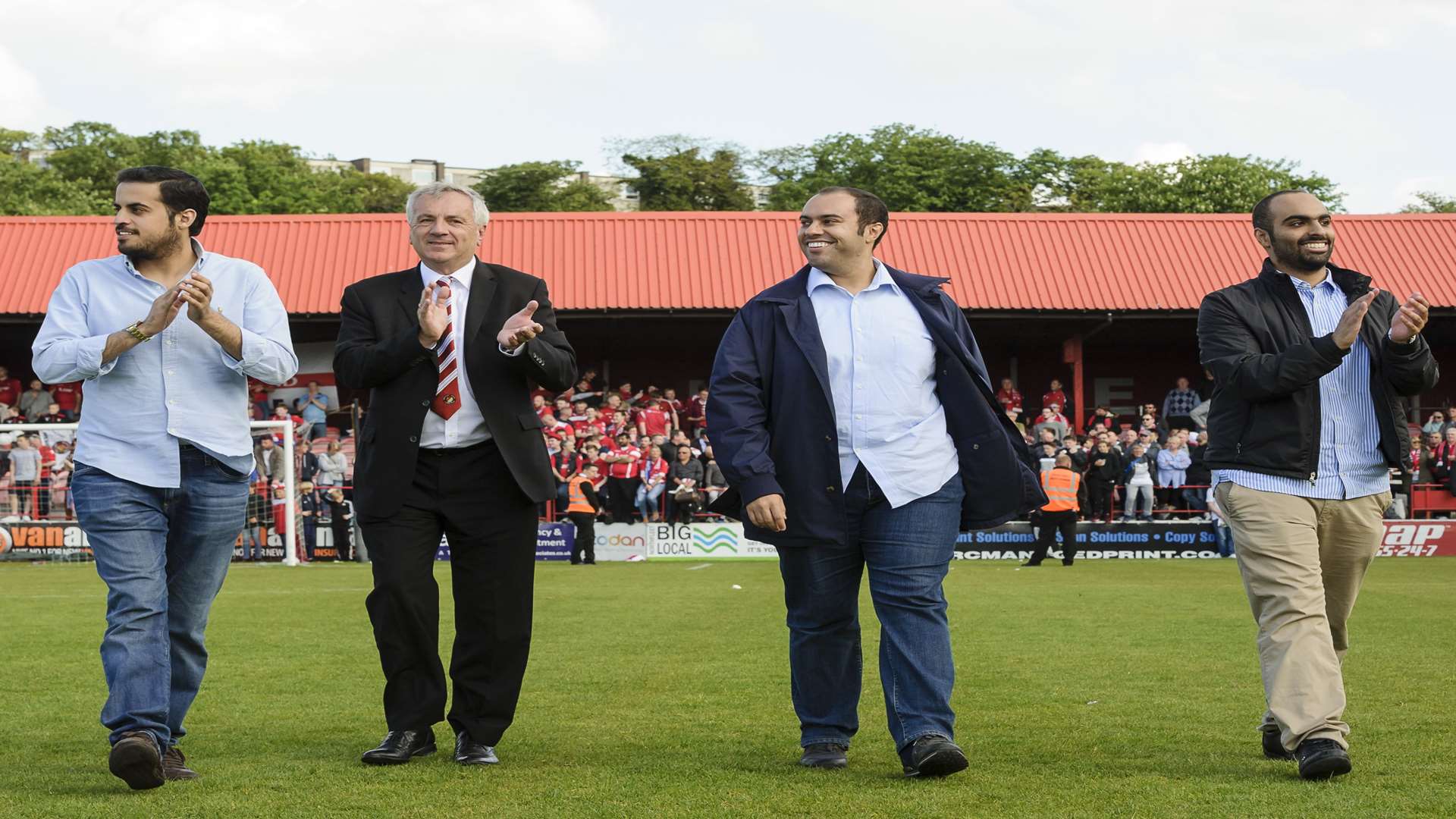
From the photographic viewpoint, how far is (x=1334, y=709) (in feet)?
16.5

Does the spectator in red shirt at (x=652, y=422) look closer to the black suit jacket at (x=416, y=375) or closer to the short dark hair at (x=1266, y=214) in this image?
the black suit jacket at (x=416, y=375)

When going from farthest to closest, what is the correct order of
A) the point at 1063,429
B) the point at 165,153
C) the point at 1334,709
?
the point at 165,153
the point at 1063,429
the point at 1334,709

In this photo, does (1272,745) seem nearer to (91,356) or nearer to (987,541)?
(91,356)

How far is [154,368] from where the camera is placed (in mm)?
5168

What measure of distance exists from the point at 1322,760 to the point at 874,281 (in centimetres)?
210

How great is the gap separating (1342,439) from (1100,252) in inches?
1050

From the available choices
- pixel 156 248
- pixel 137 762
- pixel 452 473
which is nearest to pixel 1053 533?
pixel 452 473

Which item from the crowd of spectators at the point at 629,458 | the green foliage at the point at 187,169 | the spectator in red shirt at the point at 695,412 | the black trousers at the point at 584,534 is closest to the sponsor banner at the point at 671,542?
the crowd of spectators at the point at 629,458

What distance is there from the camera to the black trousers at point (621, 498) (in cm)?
2452

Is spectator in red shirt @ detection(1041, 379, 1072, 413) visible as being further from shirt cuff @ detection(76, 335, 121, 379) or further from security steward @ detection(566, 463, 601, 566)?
shirt cuff @ detection(76, 335, 121, 379)

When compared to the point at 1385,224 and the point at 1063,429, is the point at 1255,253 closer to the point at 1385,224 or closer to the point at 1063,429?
the point at 1385,224

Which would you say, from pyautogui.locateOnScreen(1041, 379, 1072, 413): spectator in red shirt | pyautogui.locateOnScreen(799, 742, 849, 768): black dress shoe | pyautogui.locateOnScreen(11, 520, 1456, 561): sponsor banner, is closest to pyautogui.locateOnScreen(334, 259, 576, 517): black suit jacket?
pyautogui.locateOnScreen(799, 742, 849, 768): black dress shoe

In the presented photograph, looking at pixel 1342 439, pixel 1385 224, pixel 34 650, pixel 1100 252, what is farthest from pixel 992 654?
pixel 1385 224

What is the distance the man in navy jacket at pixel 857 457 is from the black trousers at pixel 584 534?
17804mm
